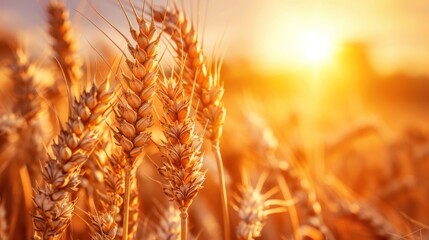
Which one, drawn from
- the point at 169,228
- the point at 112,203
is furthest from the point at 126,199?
the point at 169,228

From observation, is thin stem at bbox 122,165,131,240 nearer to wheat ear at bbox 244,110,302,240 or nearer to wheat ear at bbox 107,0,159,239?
wheat ear at bbox 107,0,159,239

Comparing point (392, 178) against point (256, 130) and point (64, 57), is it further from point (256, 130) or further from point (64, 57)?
point (64, 57)

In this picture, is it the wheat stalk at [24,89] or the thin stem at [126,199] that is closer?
the thin stem at [126,199]

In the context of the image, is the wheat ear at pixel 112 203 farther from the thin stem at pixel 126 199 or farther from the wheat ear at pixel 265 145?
the wheat ear at pixel 265 145

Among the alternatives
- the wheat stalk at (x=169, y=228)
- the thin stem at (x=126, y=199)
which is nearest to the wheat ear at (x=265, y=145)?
the wheat stalk at (x=169, y=228)

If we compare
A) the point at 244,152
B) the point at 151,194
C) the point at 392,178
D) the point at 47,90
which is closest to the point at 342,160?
the point at 392,178

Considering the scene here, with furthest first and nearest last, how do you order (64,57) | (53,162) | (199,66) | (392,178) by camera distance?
(392,178), (64,57), (199,66), (53,162)
